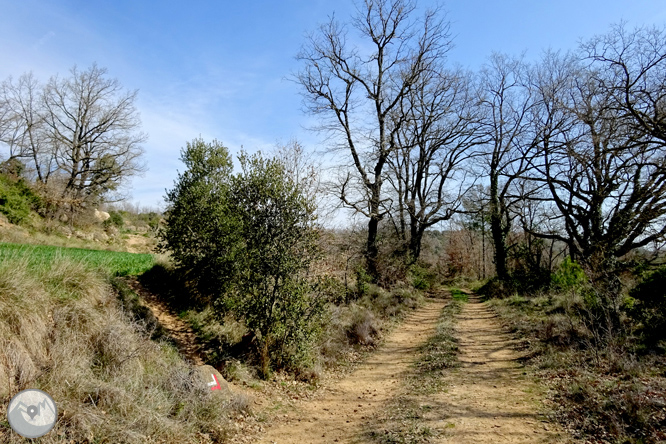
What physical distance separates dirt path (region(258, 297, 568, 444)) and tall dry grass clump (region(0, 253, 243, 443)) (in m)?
1.34

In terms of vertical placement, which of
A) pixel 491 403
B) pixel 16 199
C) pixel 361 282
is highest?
pixel 16 199

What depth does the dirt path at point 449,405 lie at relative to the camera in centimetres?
519

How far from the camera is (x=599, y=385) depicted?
597cm

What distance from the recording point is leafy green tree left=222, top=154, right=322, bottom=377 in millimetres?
7906

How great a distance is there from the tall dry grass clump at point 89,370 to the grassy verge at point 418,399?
2519 millimetres

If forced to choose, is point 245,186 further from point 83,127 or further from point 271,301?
point 83,127

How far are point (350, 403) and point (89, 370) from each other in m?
4.50

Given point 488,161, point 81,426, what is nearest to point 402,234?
point 488,161

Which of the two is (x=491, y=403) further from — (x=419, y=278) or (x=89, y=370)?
(x=419, y=278)

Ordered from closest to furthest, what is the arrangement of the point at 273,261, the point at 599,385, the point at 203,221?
the point at 599,385, the point at 273,261, the point at 203,221

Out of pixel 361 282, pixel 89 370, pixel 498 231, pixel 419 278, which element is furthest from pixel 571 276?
pixel 89 370

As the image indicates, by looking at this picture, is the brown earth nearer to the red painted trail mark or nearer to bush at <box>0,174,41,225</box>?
the red painted trail mark

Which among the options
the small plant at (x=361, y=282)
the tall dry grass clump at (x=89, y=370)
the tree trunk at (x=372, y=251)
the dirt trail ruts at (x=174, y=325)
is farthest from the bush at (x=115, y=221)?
the tall dry grass clump at (x=89, y=370)

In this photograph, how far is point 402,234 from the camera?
88.0ft
